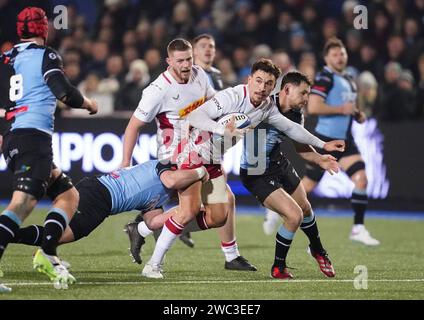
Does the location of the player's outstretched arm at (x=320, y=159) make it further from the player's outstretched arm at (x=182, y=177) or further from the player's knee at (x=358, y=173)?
the player's knee at (x=358, y=173)

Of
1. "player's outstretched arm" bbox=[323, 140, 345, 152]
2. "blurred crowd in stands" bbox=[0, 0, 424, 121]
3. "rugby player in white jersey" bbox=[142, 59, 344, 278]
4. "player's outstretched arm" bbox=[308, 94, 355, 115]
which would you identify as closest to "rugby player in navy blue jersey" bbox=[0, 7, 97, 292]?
"rugby player in white jersey" bbox=[142, 59, 344, 278]

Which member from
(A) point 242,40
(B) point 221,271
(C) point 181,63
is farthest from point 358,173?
(A) point 242,40

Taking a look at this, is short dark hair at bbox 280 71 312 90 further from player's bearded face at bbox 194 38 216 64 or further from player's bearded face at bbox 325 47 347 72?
player's bearded face at bbox 325 47 347 72

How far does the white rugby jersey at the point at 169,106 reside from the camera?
31.1 feet

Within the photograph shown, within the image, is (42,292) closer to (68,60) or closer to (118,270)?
(118,270)

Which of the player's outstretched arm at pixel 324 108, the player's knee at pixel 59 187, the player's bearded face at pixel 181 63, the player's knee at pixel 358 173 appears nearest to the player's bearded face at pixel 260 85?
the player's bearded face at pixel 181 63

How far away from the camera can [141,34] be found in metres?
19.2

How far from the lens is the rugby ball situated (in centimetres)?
910

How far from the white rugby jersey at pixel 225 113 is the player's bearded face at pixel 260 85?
0.09 metres

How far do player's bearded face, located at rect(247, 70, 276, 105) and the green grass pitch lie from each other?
62.4 inches
